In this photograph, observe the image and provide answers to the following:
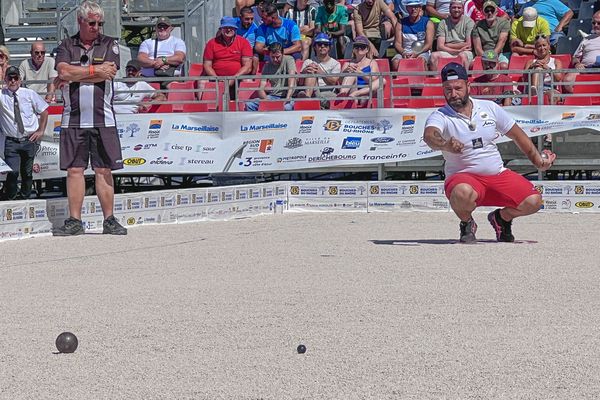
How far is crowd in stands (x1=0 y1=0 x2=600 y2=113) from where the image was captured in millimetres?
14531

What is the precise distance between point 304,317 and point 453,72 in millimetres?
3826

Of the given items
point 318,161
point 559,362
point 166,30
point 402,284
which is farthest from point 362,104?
point 559,362

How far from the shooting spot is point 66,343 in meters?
5.60

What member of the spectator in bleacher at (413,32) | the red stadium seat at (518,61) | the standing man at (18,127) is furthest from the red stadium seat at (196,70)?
the red stadium seat at (518,61)

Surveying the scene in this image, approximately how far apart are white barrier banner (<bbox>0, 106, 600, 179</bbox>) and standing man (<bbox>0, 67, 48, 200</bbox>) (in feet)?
3.01

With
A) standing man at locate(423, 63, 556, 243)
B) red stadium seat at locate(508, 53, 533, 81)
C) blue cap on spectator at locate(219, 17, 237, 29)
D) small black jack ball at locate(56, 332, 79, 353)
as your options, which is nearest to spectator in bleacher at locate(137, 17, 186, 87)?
blue cap on spectator at locate(219, 17, 237, 29)

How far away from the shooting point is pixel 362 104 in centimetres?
1462

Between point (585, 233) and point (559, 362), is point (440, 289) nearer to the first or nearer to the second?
point (559, 362)

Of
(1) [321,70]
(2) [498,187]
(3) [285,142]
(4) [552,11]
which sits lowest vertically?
(2) [498,187]

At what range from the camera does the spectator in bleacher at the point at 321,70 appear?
14.8m

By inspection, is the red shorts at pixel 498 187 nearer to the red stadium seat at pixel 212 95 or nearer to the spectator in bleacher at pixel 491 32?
the red stadium seat at pixel 212 95

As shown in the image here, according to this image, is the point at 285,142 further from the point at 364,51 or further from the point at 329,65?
the point at 364,51

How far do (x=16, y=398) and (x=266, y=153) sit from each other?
30.2 feet

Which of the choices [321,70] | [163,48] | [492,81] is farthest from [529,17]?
[163,48]
